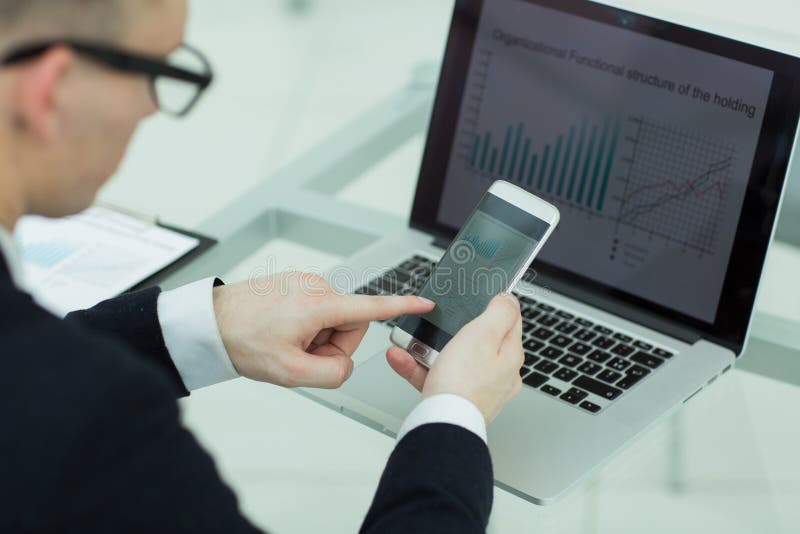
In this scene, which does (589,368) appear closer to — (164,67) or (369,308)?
(369,308)

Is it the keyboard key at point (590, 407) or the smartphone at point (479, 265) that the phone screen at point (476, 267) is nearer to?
the smartphone at point (479, 265)

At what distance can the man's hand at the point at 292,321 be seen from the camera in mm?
847

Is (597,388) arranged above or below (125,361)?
below

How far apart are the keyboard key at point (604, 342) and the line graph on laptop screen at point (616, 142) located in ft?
0.21

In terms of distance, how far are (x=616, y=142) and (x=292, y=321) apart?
39cm

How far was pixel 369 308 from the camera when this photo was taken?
0.84 metres

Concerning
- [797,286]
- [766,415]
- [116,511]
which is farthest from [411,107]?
[116,511]

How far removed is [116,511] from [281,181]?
754mm

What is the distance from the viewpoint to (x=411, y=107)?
1.46 meters

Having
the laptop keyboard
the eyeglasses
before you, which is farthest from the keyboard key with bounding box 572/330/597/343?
the eyeglasses

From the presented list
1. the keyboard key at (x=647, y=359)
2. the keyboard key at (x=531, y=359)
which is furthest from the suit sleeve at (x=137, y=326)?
the keyboard key at (x=647, y=359)

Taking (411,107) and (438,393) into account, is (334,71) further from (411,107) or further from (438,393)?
(438,393)

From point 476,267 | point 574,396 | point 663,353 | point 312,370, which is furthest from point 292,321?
point 663,353

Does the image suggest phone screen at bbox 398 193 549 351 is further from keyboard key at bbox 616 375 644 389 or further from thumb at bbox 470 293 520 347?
keyboard key at bbox 616 375 644 389
